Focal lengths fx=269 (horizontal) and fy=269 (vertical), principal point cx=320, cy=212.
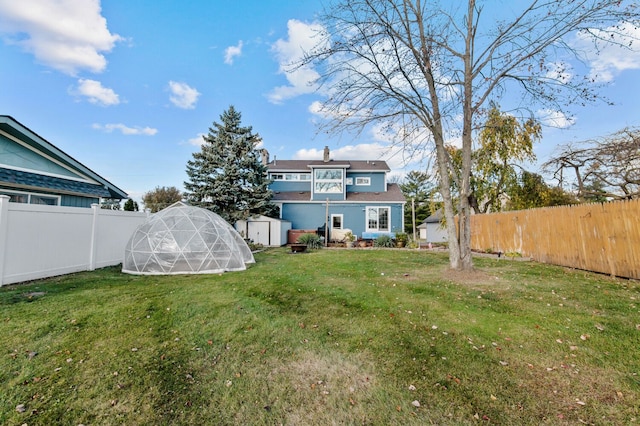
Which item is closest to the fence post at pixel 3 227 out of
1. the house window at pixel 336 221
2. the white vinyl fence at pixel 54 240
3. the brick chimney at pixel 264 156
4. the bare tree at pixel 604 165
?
the white vinyl fence at pixel 54 240

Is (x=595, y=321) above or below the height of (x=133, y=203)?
below

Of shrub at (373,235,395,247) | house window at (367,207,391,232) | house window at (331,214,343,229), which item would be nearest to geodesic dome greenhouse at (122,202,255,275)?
shrub at (373,235,395,247)

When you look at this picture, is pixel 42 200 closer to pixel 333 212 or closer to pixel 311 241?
pixel 311 241

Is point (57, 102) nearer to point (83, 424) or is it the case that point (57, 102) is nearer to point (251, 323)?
point (251, 323)

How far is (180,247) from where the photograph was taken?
27.4 feet

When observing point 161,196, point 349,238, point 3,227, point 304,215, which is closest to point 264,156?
point 304,215

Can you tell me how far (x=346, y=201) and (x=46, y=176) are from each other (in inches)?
644

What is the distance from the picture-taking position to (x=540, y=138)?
50.6 ft

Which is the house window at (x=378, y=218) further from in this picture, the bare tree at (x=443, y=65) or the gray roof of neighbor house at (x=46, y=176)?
the gray roof of neighbor house at (x=46, y=176)

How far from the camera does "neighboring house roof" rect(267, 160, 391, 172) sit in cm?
2219

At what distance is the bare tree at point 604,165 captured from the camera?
9703mm

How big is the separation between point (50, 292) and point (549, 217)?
46.1ft

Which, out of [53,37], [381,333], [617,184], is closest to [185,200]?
[53,37]

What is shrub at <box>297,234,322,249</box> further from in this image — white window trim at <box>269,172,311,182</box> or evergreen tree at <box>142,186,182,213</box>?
evergreen tree at <box>142,186,182,213</box>
